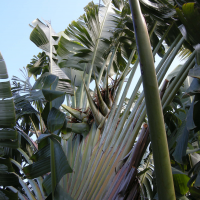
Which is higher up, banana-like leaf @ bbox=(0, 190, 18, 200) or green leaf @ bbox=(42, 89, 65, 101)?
green leaf @ bbox=(42, 89, 65, 101)

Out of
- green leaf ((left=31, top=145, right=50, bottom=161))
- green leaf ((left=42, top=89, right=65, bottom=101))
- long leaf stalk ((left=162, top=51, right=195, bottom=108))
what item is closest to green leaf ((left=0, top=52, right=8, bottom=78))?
green leaf ((left=42, top=89, right=65, bottom=101))

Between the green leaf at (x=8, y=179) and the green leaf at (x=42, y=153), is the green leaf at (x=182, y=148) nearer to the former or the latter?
the green leaf at (x=42, y=153)

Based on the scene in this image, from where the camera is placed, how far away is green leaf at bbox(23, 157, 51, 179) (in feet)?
4.20

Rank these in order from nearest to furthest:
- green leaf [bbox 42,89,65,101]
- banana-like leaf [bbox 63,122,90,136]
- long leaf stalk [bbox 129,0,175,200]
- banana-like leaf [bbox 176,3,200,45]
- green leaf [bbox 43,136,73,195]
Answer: long leaf stalk [bbox 129,0,175,200]
banana-like leaf [bbox 176,3,200,45]
green leaf [bbox 43,136,73,195]
green leaf [bbox 42,89,65,101]
banana-like leaf [bbox 63,122,90,136]

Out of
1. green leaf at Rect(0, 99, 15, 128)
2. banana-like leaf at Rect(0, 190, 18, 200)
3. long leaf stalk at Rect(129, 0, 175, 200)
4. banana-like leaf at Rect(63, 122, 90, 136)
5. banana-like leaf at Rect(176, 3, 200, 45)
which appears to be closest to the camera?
long leaf stalk at Rect(129, 0, 175, 200)

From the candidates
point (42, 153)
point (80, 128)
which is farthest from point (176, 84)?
point (42, 153)

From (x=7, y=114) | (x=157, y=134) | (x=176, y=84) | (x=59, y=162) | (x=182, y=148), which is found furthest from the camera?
(x=7, y=114)

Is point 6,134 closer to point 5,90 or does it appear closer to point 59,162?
point 5,90

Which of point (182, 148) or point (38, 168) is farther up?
point (182, 148)

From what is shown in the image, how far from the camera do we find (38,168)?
4.35 feet

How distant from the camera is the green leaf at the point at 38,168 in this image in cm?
128

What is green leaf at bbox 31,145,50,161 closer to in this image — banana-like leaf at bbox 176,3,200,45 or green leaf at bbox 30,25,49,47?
banana-like leaf at bbox 176,3,200,45

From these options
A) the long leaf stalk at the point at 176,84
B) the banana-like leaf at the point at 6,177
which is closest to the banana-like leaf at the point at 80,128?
the banana-like leaf at the point at 6,177

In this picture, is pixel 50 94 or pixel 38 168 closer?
pixel 50 94
